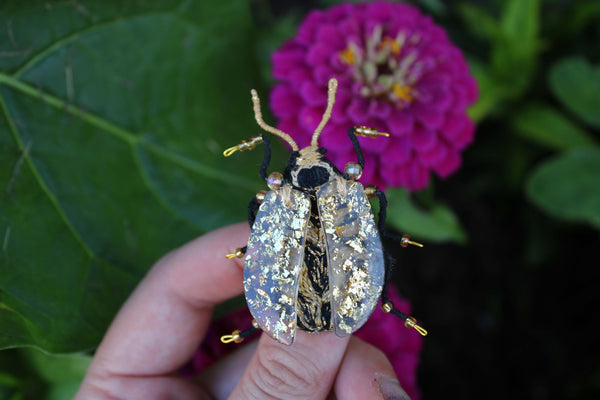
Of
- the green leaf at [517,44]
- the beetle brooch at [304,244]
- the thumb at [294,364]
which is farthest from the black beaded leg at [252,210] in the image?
the green leaf at [517,44]

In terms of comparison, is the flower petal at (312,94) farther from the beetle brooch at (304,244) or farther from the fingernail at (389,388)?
the fingernail at (389,388)

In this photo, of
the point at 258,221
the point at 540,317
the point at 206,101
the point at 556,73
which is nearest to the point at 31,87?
the point at 206,101

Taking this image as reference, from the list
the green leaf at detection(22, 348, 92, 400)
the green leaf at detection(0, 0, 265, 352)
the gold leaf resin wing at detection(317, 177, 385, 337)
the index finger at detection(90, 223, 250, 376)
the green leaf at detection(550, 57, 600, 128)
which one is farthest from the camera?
the green leaf at detection(550, 57, 600, 128)

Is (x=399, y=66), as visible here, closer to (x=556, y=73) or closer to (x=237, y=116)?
(x=237, y=116)

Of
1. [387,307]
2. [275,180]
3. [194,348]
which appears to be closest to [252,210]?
[275,180]

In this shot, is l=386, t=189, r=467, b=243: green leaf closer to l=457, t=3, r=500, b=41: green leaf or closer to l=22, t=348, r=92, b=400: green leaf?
l=457, t=3, r=500, b=41: green leaf

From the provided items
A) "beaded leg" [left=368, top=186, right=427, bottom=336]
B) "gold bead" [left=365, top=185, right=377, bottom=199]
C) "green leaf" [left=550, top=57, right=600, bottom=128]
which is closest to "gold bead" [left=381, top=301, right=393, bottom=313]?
"beaded leg" [left=368, top=186, right=427, bottom=336]

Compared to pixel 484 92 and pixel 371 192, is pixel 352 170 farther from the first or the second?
pixel 484 92
